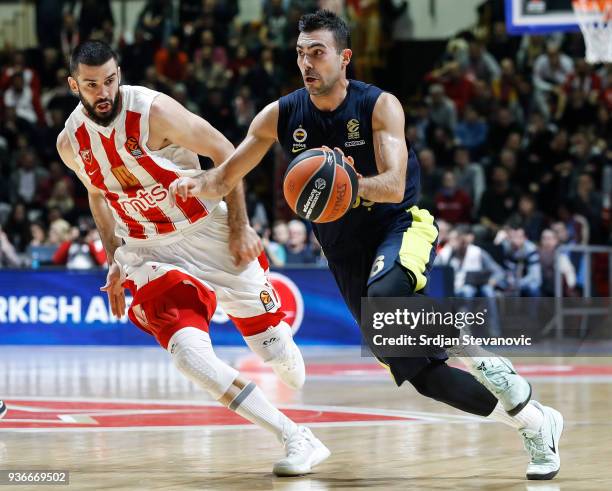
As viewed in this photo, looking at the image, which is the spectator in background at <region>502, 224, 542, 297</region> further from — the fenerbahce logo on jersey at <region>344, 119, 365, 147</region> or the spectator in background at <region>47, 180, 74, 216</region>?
the fenerbahce logo on jersey at <region>344, 119, 365, 147</region>

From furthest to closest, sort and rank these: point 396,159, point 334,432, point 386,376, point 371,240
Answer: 1. point 386,376
2. point 334,432
3. point 371,240
4. point 396,159

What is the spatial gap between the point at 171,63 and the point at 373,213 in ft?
48.9

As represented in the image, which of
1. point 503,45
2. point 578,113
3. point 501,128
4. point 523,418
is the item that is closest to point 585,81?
point 578,113

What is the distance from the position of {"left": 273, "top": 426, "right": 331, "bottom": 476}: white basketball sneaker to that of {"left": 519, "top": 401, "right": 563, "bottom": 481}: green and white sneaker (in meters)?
1.03

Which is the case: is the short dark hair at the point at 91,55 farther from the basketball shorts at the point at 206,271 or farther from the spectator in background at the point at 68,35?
the spectator in background at the point at 68,35

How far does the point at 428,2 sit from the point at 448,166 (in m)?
4.30

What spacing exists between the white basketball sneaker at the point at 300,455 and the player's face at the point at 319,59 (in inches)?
68.6

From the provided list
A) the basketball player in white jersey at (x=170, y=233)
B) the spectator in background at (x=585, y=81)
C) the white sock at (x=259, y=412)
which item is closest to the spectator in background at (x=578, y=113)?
the spectator in background at (x=585, y=81)

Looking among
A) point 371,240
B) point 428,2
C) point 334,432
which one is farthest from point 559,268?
point 371,240

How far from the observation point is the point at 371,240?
6062mm

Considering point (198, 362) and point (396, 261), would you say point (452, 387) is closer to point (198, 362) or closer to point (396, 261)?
point (396, 261)

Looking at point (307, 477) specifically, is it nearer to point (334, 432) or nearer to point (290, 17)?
point (334, 432)

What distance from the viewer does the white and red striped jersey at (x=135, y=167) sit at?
20.8 ft

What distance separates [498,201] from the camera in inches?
671
